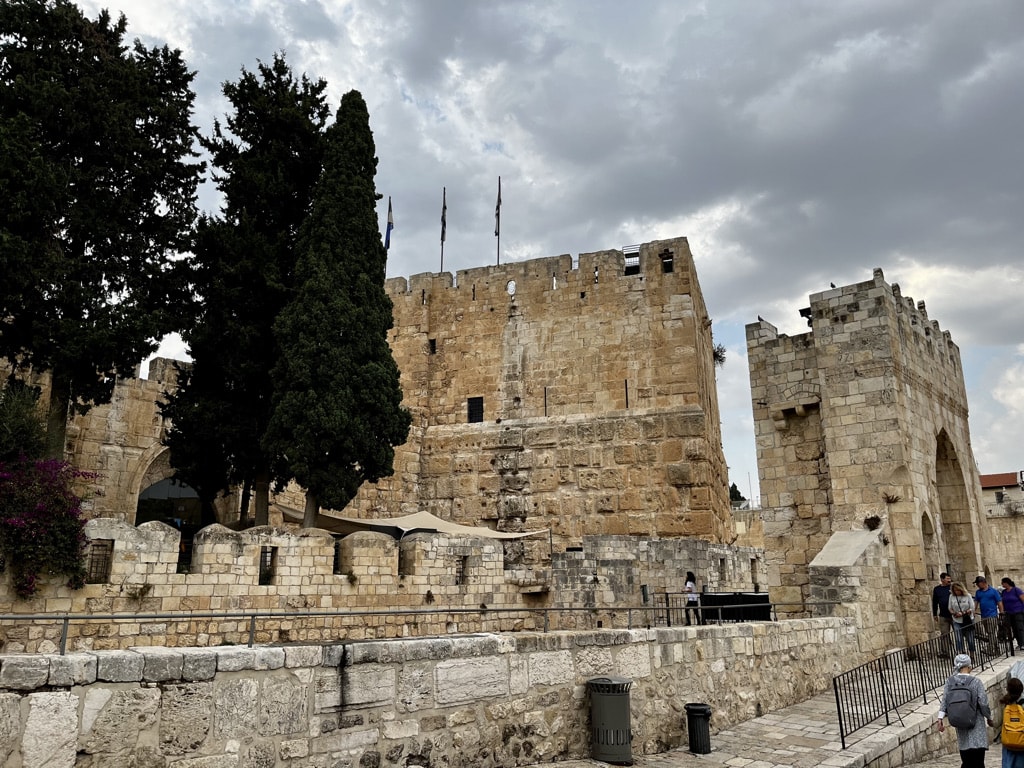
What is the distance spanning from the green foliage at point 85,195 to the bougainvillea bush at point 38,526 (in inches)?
75.3

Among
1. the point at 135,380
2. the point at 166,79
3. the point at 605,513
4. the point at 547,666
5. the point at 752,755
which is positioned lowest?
the point at 752,755

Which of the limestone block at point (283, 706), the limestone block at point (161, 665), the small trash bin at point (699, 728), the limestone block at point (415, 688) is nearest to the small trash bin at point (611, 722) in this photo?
the small trash bin at point (699, 728)

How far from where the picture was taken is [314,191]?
44.1 ft

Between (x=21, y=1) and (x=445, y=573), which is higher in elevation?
(x=21, y=1)

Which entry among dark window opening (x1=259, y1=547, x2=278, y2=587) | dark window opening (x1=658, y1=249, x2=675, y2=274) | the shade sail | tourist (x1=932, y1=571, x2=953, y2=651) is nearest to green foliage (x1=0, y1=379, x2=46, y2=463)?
dark window opening (x1=259, y1=547, x2=278, y2=587)

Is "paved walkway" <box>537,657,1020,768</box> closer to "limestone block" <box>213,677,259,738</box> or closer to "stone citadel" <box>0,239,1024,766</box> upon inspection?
"stone citadel" <box>0,239,1024,766</box>

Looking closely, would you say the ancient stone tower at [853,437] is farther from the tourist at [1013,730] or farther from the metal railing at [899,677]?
the tourist at [1013,730]

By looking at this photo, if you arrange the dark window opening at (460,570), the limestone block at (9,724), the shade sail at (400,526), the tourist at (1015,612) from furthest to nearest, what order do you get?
1. the shade sail at (400,526)
2. the dark window opening at (460,570)
3. the tourist at (1015,612)
4. the limestone block at (9,724)

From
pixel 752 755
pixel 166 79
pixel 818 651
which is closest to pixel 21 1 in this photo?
pixel 166 79

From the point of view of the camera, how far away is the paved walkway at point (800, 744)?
6.07m

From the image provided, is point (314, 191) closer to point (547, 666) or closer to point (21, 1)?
point (21, 1)

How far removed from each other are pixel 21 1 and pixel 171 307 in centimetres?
480

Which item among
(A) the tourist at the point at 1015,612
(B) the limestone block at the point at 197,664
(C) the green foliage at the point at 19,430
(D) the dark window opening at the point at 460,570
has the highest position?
(C) the green foliage at the point at 19,430

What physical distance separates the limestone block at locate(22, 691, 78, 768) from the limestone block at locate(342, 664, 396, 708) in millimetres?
1458
